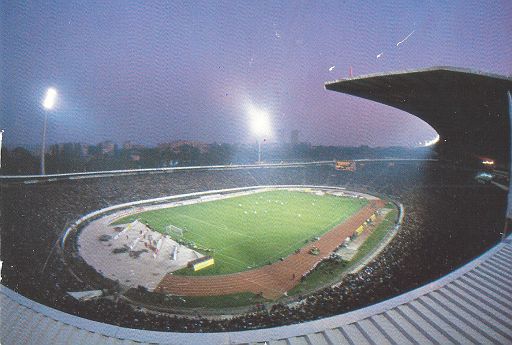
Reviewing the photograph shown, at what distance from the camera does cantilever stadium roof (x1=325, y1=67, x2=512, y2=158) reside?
1062 centimetres


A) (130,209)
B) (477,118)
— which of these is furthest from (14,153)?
(477,118)

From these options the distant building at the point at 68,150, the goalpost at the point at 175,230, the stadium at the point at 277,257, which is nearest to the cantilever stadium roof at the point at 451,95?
the stadium at the point at 277,257

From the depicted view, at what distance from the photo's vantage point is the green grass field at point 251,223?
1936 cm

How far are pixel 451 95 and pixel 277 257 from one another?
1392 centimetres

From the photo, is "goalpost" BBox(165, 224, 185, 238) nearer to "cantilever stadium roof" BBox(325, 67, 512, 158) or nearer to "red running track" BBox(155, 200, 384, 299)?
"red running track" BBox(155, 200, 384, 299)

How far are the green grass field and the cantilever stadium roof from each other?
1230 centimetres

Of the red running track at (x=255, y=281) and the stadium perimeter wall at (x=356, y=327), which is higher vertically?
the stadium perimeter wall at (x=356, y=327)

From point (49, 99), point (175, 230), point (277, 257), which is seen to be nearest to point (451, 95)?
point (277, 257)

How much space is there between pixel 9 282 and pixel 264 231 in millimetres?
17637

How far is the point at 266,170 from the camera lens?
55000mm

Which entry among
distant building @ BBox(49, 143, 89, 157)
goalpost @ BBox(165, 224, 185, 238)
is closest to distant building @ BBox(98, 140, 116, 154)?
distant building @ BBox(49, 143, 89, 157)

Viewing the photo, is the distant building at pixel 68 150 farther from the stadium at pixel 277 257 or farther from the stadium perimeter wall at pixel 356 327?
the stadium perimeter wall at pixel 356 327

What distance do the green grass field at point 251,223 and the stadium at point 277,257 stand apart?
0.18m

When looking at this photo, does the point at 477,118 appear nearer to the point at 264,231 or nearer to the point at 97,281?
the point at 264,231
